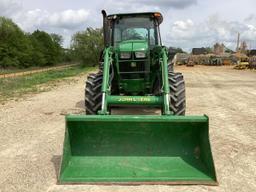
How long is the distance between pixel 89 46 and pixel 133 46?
49489 millimetres

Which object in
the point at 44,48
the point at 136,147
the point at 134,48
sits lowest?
the point at 44,48

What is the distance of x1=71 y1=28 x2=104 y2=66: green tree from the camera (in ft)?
184

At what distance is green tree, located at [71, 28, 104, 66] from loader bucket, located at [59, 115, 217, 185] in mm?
A: 50717

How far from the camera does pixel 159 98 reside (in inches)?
263

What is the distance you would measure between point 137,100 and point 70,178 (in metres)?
2.48

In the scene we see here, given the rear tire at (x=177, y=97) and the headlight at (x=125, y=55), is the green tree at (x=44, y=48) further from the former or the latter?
the rear tire at (x=177, y=97)

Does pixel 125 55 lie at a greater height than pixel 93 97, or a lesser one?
greater

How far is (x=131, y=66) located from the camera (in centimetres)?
758

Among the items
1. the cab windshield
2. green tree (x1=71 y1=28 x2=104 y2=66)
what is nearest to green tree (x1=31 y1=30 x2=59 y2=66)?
green tree (x1=71 y1=28 x2=104 y2=66)

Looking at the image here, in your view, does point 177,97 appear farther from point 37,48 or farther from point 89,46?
point 37,48

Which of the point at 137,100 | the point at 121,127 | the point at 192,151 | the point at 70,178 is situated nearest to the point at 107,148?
the point at 121,127

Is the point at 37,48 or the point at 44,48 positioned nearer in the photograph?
the point at 37,48

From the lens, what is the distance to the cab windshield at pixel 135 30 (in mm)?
8156

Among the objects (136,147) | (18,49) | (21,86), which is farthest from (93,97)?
(18,49)
